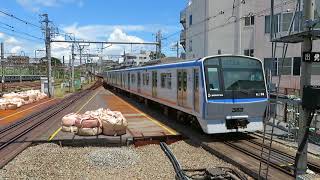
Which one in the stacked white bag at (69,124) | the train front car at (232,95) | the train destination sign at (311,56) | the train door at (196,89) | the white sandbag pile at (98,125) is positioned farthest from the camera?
the stacked white bag at (69,124)

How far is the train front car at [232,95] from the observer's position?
41.3 feet

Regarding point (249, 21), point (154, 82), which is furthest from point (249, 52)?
point (154, 82)

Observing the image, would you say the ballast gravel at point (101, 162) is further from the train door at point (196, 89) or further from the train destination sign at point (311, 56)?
the train destination sign at point (311, 56)

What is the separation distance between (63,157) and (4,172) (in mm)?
1866

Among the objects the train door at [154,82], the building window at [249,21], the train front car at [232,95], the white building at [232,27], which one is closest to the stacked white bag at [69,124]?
the train front car at [232,95]

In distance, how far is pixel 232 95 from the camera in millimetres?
12758

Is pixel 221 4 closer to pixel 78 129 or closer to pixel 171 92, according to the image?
pixel 171 92

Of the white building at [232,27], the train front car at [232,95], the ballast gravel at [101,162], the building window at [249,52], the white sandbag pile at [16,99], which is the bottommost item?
the ballast gravel at [101,162]

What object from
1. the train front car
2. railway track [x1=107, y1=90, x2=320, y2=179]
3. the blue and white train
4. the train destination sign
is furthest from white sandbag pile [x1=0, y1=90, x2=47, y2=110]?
the train destination sign

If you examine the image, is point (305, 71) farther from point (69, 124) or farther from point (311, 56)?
point (69, 124)

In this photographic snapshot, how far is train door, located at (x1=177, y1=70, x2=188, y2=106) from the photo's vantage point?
14.9 m

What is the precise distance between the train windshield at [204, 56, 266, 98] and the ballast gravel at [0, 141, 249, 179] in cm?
201

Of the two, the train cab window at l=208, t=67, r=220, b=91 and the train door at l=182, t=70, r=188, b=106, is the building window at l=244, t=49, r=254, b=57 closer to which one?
the train door at l=182, t=70, r=188, b=106

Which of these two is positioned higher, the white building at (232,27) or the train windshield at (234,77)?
the white building at (232,27)
